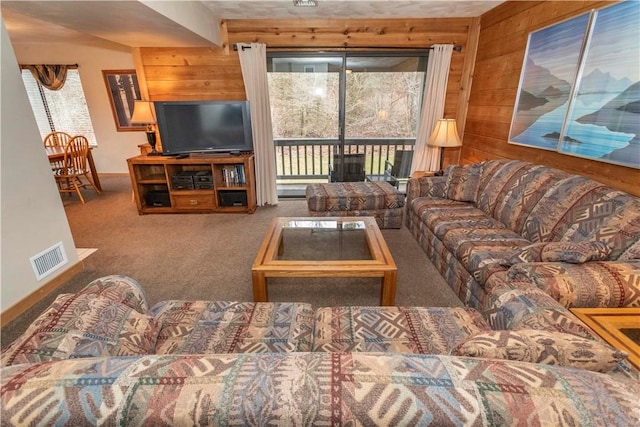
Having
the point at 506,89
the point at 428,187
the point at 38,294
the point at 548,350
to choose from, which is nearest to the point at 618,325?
the point at 548,350

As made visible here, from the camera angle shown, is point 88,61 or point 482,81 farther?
point 88,61

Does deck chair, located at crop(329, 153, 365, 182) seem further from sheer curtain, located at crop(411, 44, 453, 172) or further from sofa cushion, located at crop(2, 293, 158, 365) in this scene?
sofa cushion, located at crop(2, 293, 158, 365)

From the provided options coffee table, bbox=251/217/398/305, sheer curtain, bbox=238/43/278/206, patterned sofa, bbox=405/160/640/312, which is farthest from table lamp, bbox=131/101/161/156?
patterned sofa, bbox=405/160/640/312

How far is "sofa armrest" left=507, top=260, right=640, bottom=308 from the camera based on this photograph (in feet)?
4.09

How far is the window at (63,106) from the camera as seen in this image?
16.6ft

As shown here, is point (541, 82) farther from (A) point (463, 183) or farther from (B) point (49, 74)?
(B) point (49, 74)

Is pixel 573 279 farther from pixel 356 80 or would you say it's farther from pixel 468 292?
pixel 356 80

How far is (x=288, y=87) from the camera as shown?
12.8 feet

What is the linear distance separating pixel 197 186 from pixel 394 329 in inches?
124

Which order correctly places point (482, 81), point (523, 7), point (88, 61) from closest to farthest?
point (523, 7), point (482, 81), point (88, 61)

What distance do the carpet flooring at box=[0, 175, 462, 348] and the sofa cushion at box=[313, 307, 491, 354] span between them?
28.5 inches

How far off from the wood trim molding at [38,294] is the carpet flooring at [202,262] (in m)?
0.03

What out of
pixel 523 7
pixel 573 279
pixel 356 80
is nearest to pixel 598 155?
pixel 573 279

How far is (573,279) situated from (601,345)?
65 cm
